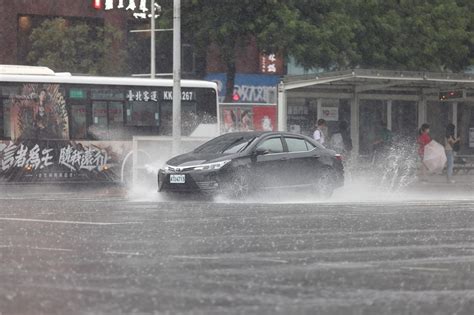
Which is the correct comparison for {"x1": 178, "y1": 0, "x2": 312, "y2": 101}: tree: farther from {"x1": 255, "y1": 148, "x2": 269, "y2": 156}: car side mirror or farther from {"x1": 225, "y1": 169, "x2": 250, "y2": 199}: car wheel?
{"x1": 225, "y1": 169, "x2": 250, "y2": 199}: car wheel

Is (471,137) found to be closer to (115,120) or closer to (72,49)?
(72,49)

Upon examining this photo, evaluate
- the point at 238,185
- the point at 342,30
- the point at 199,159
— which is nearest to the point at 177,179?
the point at 199,159

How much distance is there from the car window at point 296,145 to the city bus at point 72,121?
699 cm

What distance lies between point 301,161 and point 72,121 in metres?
7.85

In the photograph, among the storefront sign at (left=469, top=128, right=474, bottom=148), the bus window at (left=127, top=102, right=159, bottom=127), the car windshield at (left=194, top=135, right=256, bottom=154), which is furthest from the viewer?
the storefront sign at (left=469, top=128, right=474, bottom=148)

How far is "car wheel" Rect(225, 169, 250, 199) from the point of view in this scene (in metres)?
19.9

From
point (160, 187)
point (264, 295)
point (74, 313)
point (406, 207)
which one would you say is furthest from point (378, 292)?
point (160, 187)

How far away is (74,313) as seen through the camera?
6531 mm

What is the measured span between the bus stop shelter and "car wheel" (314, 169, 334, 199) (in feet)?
22.8

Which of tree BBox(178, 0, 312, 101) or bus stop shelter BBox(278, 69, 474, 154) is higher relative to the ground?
tree BBox(178, 0, 312, 101)

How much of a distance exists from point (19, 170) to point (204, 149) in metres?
6.42

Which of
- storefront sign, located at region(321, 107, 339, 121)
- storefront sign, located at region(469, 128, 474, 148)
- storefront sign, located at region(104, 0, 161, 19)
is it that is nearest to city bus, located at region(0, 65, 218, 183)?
storefront sign, located at region(321, 107, 339, 121)

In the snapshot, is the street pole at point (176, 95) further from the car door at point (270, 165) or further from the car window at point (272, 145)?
the car door at point (270, 165)

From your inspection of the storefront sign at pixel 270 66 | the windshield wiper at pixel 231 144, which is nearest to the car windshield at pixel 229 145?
the windshield wiper at pixel 231 144
